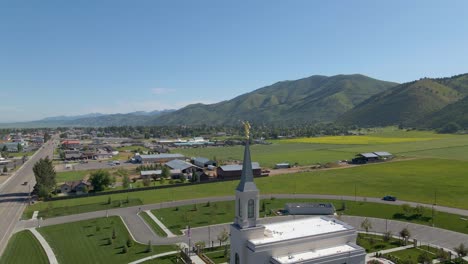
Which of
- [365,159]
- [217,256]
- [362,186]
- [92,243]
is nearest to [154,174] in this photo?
[92,243]

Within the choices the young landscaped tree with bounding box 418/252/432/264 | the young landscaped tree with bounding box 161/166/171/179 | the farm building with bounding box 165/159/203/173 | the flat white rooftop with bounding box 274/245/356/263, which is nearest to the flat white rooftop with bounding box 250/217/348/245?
the flat white rooftop with bounding box 274/245/356/263

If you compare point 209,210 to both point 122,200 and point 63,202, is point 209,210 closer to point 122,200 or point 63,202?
point 122,200

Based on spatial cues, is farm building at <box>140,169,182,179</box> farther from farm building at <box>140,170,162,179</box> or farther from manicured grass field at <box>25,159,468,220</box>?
manicured grass field at <box>25,159,468,220</box>

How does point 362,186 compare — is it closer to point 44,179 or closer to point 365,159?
point 365,159

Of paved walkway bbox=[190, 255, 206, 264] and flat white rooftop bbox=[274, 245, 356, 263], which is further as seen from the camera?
paved walkway bbox=[190, 255, 206, 264]

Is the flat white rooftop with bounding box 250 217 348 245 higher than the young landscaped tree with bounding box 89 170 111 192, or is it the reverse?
the flat white rooftop with bounding box 250 217 348 245

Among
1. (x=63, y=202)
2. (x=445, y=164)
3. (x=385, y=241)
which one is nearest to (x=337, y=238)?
(x=385, y=241)

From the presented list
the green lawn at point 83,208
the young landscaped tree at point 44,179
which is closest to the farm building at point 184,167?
the green lawn at point 83,208
